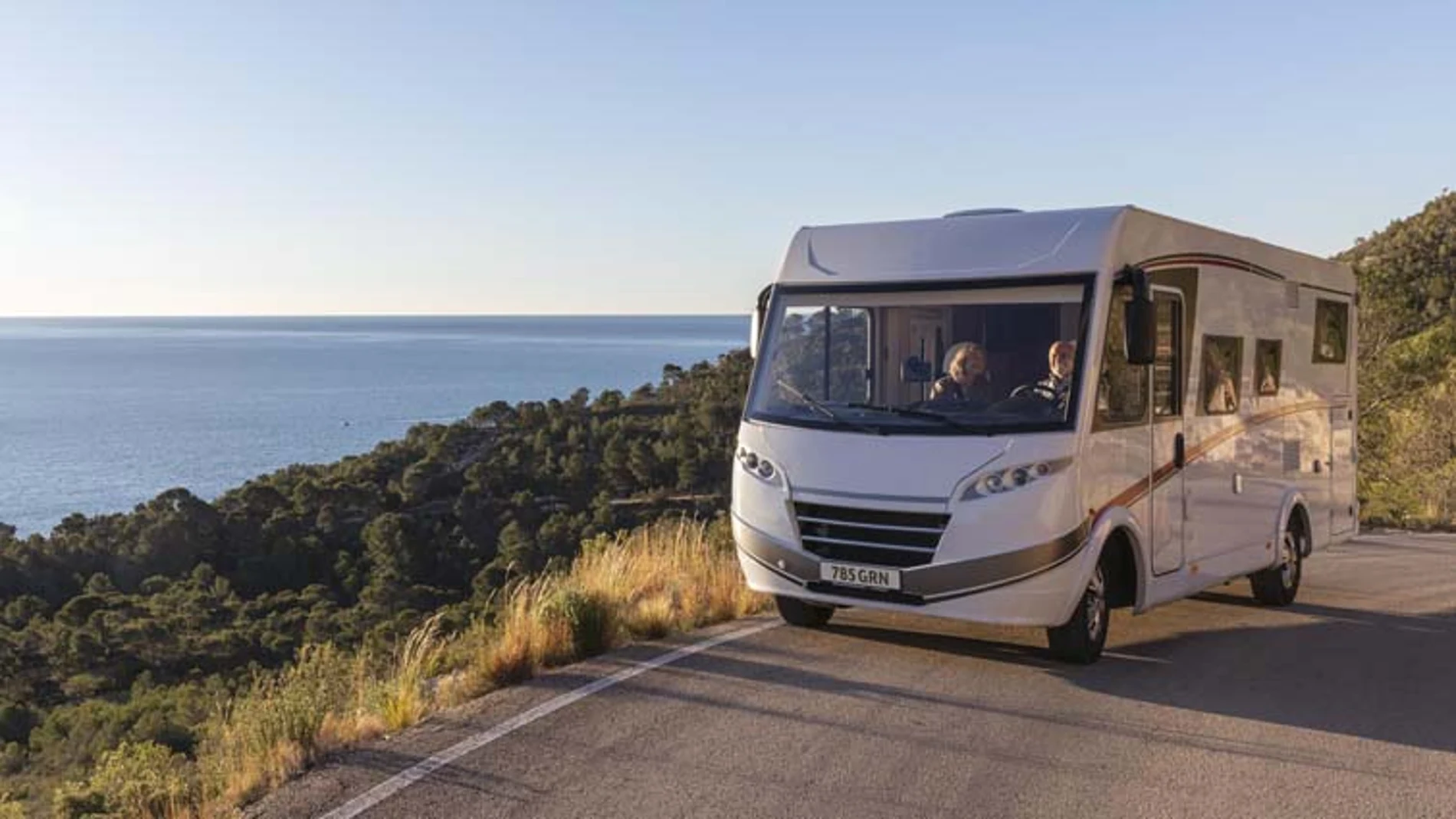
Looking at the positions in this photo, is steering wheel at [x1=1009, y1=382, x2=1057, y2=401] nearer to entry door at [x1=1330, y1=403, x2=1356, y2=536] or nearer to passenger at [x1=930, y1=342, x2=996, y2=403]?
passenger at [x1=930, y1=342, x2=996, y2=403]

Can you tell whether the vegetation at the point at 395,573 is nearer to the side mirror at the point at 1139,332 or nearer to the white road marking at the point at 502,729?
the white road marking at the point at 502,729

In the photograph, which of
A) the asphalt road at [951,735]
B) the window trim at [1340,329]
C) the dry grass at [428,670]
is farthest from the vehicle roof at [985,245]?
the window trim at [1340,329]

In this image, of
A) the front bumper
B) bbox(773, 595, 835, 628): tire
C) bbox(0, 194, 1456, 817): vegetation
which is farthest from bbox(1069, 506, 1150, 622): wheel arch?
bbox(0, 194, 1456, 817): vegetation

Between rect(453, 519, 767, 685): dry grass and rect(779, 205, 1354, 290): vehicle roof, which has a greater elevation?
rect(779, 205, 1354, 290): vehicle roof

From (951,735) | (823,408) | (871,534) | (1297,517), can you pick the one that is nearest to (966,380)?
(823,408)

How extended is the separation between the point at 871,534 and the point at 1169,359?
2571mm

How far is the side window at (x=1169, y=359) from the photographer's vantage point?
8039 mm

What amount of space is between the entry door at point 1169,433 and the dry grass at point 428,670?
3021 mm

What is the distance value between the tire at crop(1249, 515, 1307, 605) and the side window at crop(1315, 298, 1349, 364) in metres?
1.63

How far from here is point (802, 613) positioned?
845 centimetres

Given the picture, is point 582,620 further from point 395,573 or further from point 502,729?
point 395,573

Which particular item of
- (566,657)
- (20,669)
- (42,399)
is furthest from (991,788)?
(42,399)

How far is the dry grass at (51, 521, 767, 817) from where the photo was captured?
17.7ft

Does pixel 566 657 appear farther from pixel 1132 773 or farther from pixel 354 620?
pixel 354 620
